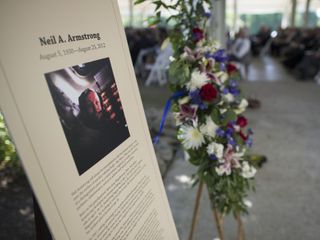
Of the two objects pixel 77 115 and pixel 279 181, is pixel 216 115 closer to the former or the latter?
pixel 77 115

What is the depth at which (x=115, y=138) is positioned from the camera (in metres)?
0.83

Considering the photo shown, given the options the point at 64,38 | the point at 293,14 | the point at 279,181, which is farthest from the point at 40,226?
the point at 293,14

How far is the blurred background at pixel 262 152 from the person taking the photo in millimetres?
2027

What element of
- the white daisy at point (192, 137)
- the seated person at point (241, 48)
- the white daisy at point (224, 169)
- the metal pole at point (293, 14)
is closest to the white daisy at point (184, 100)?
the white daisy at point (192, 137)

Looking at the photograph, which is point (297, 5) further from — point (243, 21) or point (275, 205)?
point (275, 205)

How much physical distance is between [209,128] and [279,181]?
1.65 meters

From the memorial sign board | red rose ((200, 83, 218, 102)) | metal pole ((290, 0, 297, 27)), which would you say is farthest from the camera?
metal pole ((290, 0, 297, 27))

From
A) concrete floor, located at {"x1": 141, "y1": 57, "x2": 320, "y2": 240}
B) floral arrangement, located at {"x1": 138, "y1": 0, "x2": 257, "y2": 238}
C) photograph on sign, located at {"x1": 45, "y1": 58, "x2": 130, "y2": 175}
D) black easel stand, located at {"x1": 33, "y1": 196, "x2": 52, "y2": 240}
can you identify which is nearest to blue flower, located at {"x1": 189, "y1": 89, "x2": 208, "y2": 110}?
floral arrangement, located at {"x1": 138, "y1": 0, "x2": 257, "y2": 238}

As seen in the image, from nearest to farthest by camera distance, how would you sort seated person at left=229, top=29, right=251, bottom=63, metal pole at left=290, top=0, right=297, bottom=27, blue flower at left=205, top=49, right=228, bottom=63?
blue flower at left=205, top=49, right=228, bottom=63 → seated person at left=229, top=29, right=251, bottom=63 → metal pole at left=290, top=0, right=297, bottom=27

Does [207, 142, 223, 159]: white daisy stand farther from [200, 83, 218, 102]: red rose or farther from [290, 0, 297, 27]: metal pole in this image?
[290, 0, 297, 27]: metal pole

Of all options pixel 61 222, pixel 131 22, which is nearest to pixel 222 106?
pixel 61 222

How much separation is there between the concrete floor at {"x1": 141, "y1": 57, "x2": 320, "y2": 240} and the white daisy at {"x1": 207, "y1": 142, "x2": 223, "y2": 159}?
926 millimetres

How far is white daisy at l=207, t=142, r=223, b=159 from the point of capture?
1.32 metres

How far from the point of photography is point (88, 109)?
733 mm
